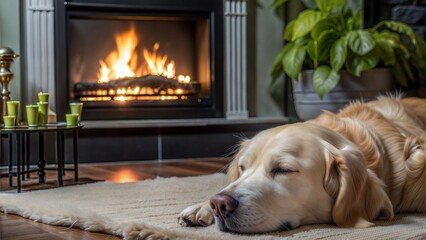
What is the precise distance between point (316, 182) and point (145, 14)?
2.45 m

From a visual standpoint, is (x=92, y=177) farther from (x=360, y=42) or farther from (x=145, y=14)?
(x=360, y=42)

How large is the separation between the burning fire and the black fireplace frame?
0.19m

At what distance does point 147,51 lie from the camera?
12.9ft

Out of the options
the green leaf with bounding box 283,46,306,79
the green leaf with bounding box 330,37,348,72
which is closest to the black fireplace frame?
the green leaf with bounding box 283,46,306,79

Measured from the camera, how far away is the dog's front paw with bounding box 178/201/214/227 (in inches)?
64.4

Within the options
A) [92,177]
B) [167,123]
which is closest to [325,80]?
[167,123]

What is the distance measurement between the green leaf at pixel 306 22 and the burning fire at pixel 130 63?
0.74 m

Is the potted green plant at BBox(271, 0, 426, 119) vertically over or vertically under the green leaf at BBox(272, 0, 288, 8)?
under

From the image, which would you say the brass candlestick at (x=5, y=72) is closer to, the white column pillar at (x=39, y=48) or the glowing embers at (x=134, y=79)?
the white column pillar at (x=39, y=48)

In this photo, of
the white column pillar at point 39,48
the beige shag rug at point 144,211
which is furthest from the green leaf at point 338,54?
the white column pillar at point 39,48

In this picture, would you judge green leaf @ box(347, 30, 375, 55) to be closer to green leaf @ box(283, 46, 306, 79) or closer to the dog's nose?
green leaf @ box(283, 46, 306, 79)

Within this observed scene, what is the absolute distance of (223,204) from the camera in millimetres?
1458

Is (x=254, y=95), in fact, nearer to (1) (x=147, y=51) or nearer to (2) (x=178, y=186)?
(1) (x=147, y=51)

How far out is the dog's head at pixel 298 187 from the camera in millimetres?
1475
